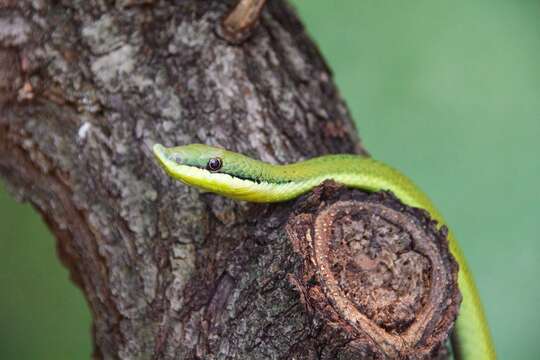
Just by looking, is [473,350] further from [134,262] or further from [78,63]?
[78,63]

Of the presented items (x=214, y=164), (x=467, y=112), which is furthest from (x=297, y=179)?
(x=467, y=112)

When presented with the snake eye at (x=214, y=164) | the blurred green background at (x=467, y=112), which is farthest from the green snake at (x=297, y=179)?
the blurred green background at (x=467, y=112)

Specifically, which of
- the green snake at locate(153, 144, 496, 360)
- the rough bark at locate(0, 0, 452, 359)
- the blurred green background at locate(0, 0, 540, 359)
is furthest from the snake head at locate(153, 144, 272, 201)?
the blurred green background at locate(0, 0, 540, 359)

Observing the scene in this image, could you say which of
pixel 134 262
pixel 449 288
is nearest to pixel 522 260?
pixel 449 288

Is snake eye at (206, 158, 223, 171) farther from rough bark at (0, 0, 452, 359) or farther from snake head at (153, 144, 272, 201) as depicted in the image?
rough bark at (0, 0, 452, 359)

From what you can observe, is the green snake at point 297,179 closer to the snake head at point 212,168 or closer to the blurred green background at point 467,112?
the snake head at point 212,168

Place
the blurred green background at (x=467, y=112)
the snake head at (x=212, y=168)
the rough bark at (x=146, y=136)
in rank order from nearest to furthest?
the snake head at (x=212, y=168)
the rough bark at (x=146, y=136)
the blurred green background at (x=467, y=112)

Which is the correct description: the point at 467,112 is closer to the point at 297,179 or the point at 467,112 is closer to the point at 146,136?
the point at 297,179
